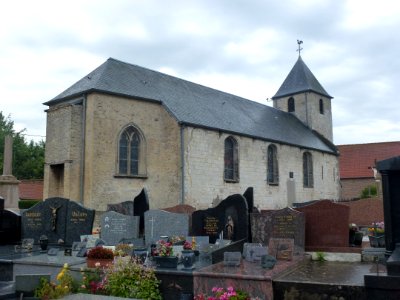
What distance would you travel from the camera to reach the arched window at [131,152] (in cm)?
1854

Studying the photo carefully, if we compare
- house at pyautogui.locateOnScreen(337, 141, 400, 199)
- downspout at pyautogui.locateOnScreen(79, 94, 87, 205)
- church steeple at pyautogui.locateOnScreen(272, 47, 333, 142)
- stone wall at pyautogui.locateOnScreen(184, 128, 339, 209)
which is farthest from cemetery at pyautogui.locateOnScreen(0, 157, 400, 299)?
house at pyautogui.locateOnScreen(337, 141, 400, 199)

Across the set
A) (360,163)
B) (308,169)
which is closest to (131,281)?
(308,169)

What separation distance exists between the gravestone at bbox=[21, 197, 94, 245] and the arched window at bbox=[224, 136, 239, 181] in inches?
474

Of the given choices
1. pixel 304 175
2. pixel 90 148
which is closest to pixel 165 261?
pixel 90 148

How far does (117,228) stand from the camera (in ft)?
34.4

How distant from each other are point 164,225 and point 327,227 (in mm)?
4037

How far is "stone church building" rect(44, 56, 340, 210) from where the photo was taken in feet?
58.6

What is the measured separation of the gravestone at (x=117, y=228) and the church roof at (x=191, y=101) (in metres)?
8.81

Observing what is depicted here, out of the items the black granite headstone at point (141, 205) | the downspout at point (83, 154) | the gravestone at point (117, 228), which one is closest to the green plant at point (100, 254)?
the gravestone at point (117, 228)

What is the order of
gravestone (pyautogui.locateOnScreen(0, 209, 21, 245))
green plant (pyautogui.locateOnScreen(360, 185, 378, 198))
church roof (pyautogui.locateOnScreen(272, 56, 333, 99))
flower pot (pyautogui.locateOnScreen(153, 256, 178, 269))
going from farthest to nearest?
church roof (pyautogui.locateOnScreen(272, 56, 333, 99))
green plant (pyautogui.locateOnScreen(360, 185, 378, 198))
gravestone (pyautogui.locateOnScreen(0, 209, 21, 245))
flower pot (pyautogui.locateOnScreen(153, 256, 178, 269))

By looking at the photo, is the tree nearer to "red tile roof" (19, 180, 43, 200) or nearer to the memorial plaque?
"red tile roof" (19, 180, 43, 200)

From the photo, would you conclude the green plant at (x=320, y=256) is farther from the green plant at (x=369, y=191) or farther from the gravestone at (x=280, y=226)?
the green plant at (x=369, y=191)

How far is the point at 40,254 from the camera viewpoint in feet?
30.4

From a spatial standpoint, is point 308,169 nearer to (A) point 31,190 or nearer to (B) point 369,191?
(B) point 369,191
